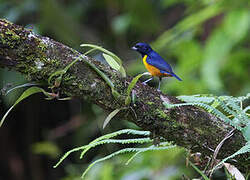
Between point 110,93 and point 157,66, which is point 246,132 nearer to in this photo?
point 110,93

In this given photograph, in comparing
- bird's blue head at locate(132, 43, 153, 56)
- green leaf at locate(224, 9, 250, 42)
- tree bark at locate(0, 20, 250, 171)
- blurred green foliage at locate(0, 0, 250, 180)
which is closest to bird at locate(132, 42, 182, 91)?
bird's blue head at locate(132, 43, 153, 56)

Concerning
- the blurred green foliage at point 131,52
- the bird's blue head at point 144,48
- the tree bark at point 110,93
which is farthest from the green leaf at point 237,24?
the tree bark at point 110,93

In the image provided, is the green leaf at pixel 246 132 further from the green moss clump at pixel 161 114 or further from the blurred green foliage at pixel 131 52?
the blurred green foliage at pixel 131 52

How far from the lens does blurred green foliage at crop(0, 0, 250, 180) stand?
3303 mm

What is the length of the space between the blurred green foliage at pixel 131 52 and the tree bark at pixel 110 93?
163cm

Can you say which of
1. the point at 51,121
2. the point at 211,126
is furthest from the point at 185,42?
the point at 211,126

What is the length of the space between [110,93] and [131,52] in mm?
3762

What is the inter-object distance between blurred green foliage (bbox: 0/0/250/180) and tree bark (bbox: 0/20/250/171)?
1633 mm

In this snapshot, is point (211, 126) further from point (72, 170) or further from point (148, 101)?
point (72, 170)

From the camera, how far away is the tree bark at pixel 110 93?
1.05 metres

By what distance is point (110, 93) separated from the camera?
109cm

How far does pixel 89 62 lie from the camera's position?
1.09 m

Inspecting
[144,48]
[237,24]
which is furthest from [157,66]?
[237,24]

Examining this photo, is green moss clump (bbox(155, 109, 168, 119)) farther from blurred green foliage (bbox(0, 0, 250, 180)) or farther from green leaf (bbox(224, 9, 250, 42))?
green leaf (bbox(224, 9, 250, 42))
